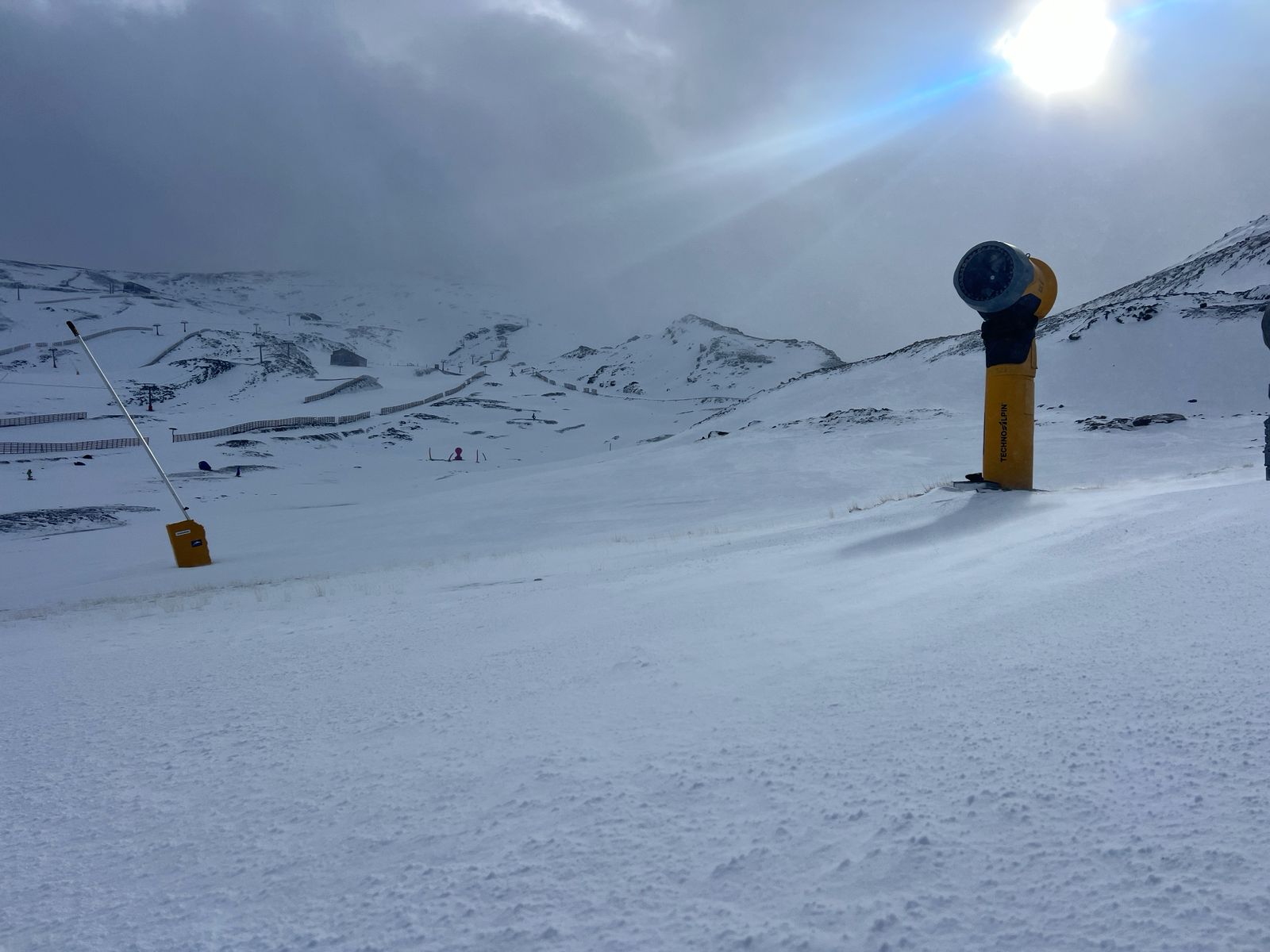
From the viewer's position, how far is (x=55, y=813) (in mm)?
1688

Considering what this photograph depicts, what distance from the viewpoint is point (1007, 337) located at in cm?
756

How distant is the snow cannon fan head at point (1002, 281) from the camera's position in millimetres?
7398

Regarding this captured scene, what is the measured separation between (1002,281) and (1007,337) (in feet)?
1.99

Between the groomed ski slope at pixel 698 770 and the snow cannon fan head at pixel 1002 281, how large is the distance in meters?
4.53

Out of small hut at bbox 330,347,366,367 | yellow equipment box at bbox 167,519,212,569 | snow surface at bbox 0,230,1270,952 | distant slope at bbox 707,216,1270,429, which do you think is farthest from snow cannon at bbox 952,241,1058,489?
small hut at bbox 330,347,366,367

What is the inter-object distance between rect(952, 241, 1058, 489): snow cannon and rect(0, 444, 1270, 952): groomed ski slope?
12.9 feet

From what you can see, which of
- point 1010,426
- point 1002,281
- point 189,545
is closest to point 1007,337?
point 1002,281

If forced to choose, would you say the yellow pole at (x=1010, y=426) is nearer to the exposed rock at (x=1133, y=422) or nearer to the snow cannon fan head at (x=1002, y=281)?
the snow cannon fan head at (x=1002, y=281)

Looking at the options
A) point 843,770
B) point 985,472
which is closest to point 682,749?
point 843,770

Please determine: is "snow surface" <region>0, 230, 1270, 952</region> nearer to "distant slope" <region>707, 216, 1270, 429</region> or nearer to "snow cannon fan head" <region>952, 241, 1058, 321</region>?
"snow cannon fan head" <region>952, 241, 1058, 321</region>

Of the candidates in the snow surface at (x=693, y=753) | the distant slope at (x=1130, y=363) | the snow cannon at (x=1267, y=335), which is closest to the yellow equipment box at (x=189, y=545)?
the snow surface at (x=693, y=753)

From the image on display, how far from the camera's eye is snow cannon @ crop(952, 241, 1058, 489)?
24.2ft

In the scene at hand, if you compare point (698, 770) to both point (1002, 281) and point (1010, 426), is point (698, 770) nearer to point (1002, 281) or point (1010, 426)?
point (1010, 426)

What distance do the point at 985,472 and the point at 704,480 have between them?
8416 millimetres
